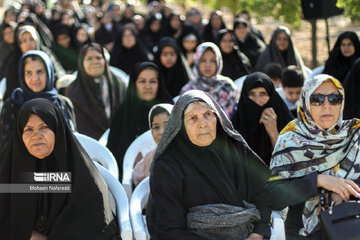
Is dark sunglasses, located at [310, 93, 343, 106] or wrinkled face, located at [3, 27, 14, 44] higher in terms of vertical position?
wrinkled face, located at [3, 27, 14, 44]

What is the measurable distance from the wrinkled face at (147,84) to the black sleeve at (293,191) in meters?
2.29

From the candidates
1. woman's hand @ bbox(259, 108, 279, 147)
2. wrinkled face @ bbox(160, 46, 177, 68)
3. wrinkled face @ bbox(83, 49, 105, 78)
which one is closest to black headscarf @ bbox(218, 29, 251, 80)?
wrinkled face @ bbox(160, 46, 177, 68)

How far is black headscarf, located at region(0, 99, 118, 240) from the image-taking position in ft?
10.4

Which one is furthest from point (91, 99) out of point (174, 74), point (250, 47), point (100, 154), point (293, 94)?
point (250, 47)

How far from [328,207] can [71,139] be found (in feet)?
5.05

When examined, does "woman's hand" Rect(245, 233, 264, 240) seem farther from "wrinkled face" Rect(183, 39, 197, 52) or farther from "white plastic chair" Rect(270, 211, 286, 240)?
"wrinkled face" Rect(183, 39, 197, 52)

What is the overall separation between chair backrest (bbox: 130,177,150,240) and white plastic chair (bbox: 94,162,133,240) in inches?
1.3

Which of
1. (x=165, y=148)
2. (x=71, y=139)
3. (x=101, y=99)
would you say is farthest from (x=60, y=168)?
Answer: (x=101, y=99)

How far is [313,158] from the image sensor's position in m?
3.34

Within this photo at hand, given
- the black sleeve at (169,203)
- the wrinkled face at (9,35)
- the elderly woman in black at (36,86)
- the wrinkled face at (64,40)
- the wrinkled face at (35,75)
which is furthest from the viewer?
the wrinkled face at (64,40)

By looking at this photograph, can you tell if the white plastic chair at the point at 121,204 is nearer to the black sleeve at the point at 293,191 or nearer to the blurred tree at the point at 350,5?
the black sleeve at the point at 293,191

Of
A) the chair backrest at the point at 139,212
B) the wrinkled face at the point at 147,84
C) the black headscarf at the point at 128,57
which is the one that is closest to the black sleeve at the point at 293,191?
the chair backrest at the point at 139,212

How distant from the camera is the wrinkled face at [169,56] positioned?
7.33 meters

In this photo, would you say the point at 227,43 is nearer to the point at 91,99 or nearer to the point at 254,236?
the point at 91,99
